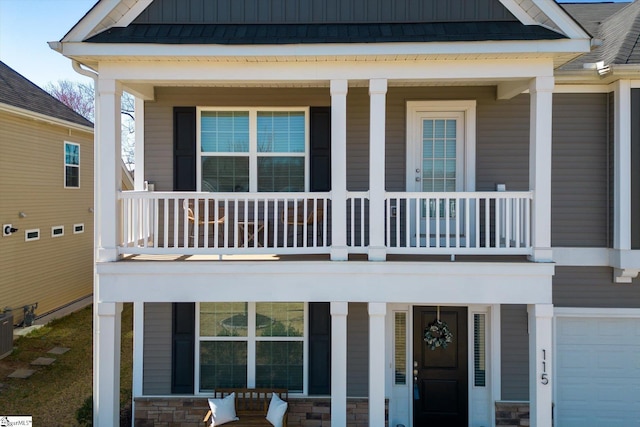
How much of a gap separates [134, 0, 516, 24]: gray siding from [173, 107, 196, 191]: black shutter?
4.65 feet

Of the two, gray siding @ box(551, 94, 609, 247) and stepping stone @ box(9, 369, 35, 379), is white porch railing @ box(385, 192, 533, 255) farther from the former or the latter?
stepping stone @ box(9, 369, 35, 379)

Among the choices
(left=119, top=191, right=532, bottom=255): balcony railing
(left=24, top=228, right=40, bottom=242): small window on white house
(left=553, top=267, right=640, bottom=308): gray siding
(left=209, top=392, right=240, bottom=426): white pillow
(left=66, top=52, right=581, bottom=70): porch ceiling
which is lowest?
(left=209, top=392, right=240, bottom=426): white pillow

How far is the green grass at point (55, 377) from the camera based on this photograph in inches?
290

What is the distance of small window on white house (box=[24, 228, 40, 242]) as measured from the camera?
11.9 m

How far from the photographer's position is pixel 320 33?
5820 mm

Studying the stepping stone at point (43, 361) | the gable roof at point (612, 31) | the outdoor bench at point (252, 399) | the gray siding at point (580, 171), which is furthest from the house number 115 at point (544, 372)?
the stepping stone at point (43, 361)

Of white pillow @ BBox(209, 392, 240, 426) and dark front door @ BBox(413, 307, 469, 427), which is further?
dark front door @ BBox(413, 307, 469, 427)

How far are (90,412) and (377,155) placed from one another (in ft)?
17.4

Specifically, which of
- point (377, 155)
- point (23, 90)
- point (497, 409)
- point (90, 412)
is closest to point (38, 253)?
point (23, 90)

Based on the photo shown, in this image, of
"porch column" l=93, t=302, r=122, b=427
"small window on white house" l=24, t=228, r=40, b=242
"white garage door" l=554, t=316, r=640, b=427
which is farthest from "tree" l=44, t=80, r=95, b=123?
"white garage door" l=554, t=316, r=640, b=427

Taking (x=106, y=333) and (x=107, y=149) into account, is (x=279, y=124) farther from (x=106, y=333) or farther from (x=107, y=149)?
(x=106, y=333)

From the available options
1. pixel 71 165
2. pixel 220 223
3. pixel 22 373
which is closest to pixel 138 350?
pixel 220 223

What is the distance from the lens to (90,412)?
6527mm

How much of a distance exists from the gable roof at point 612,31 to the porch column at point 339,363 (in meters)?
4.93
